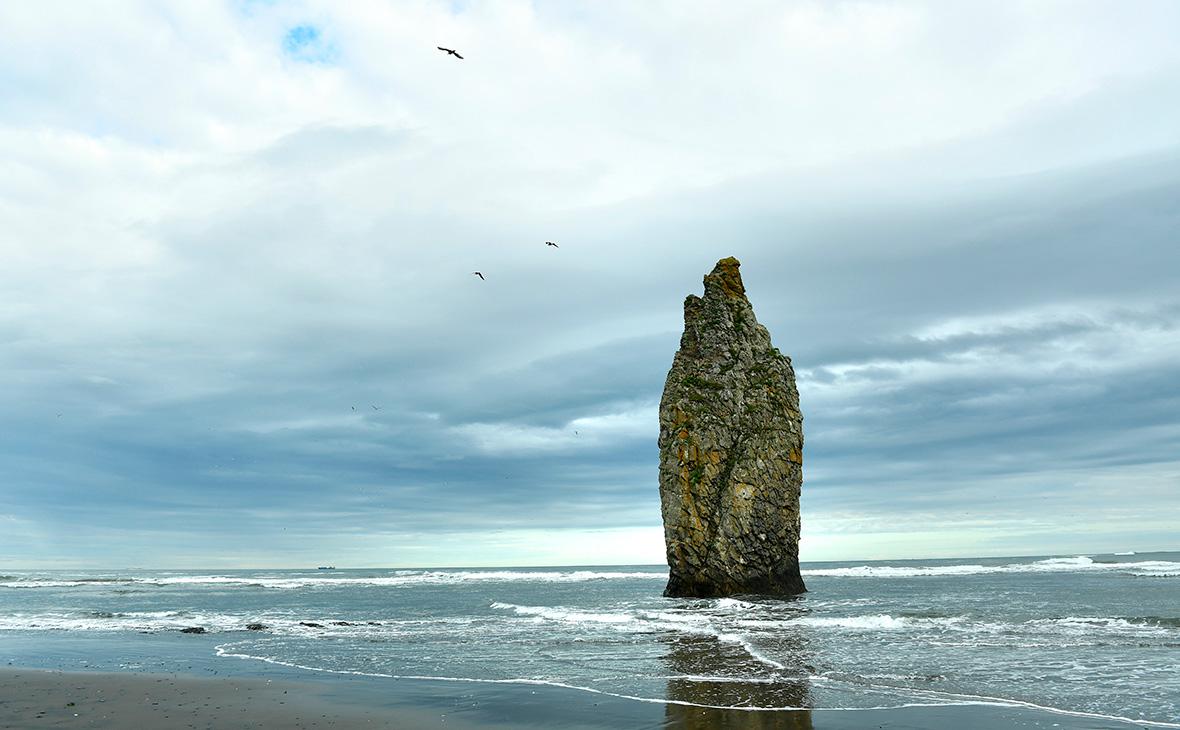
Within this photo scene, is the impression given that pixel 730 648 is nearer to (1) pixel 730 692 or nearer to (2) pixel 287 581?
(1) pixel 730 692

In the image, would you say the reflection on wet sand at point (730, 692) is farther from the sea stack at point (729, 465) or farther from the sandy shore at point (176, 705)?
the sea stack at point (729, 465)

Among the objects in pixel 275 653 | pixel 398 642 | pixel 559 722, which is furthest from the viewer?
pixel 398 642

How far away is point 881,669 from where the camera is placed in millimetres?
19891

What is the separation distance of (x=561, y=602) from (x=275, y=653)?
1195 inches

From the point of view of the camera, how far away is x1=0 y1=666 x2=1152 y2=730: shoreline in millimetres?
13859

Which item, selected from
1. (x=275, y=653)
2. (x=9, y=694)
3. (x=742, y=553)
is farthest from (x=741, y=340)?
(x=9, y=694)

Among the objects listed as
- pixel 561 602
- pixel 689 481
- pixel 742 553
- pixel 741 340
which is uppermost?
pixel 741 340

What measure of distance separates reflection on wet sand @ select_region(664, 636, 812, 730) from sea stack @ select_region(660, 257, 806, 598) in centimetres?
2150

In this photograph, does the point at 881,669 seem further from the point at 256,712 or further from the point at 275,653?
the point at 275,653

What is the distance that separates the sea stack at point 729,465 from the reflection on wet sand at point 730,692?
70.5 feet

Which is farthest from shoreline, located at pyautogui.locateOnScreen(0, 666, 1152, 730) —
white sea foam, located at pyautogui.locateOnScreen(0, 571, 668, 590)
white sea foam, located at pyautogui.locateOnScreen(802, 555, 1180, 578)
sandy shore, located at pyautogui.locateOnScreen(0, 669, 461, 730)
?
white sea foam, located at pyautogui.locateOnScreen(802, 555, 1180, 578)

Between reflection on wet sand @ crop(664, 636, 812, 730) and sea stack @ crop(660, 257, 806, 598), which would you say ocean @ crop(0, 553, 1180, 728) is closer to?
reflection on wet sand @ crop(664, 636, 812, 730)

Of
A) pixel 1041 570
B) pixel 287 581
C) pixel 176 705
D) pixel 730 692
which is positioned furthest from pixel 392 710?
pixel 1041 570

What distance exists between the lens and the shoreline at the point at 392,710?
45.5 ft
